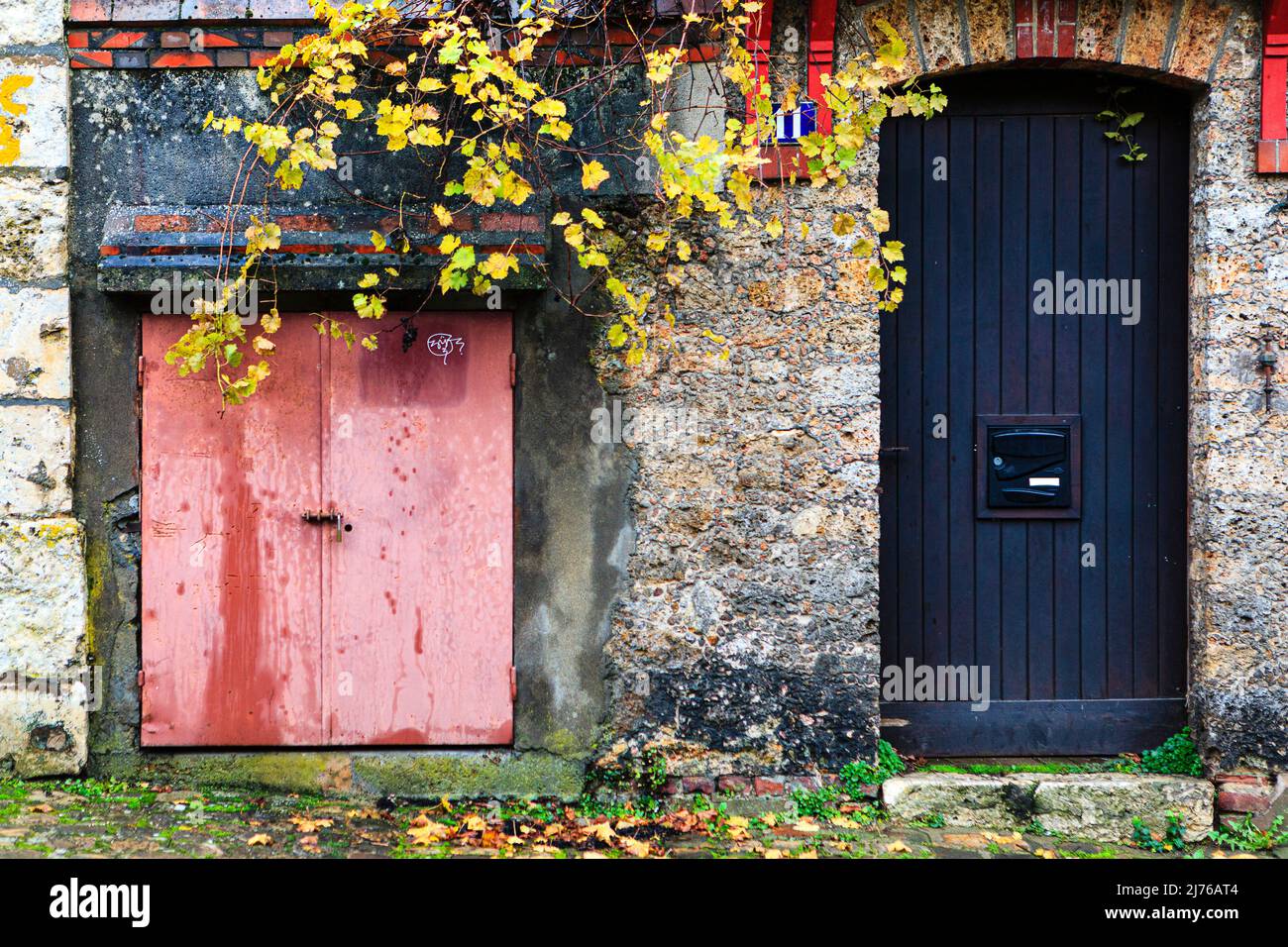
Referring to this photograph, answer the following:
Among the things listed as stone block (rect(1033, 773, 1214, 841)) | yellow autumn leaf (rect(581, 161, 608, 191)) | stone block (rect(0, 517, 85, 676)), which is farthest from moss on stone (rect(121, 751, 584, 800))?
yellow autumn leaf (rect(581, 161, 608, 191))

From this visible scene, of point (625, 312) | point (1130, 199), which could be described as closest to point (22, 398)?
point (625, 312)

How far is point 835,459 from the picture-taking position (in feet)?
13.4

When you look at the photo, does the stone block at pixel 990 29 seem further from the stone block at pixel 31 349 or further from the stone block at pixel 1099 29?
the stone block at pixel 31 349

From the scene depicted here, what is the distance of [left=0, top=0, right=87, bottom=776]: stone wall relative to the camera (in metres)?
4.03

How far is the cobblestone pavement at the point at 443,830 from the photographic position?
3676 millimetres

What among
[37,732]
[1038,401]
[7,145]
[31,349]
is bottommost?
[37,732]

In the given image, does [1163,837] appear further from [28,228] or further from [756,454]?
[28,228]

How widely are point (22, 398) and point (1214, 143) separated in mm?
4863

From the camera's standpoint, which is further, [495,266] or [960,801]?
[960,801]

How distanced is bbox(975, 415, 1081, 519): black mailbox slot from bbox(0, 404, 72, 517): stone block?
376 cm

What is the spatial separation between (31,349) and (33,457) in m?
0.43

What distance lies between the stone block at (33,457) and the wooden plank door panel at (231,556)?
0.32m

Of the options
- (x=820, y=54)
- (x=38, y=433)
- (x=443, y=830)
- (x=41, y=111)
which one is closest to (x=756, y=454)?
(x=820, y=54)

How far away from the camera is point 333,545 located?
412 cm
